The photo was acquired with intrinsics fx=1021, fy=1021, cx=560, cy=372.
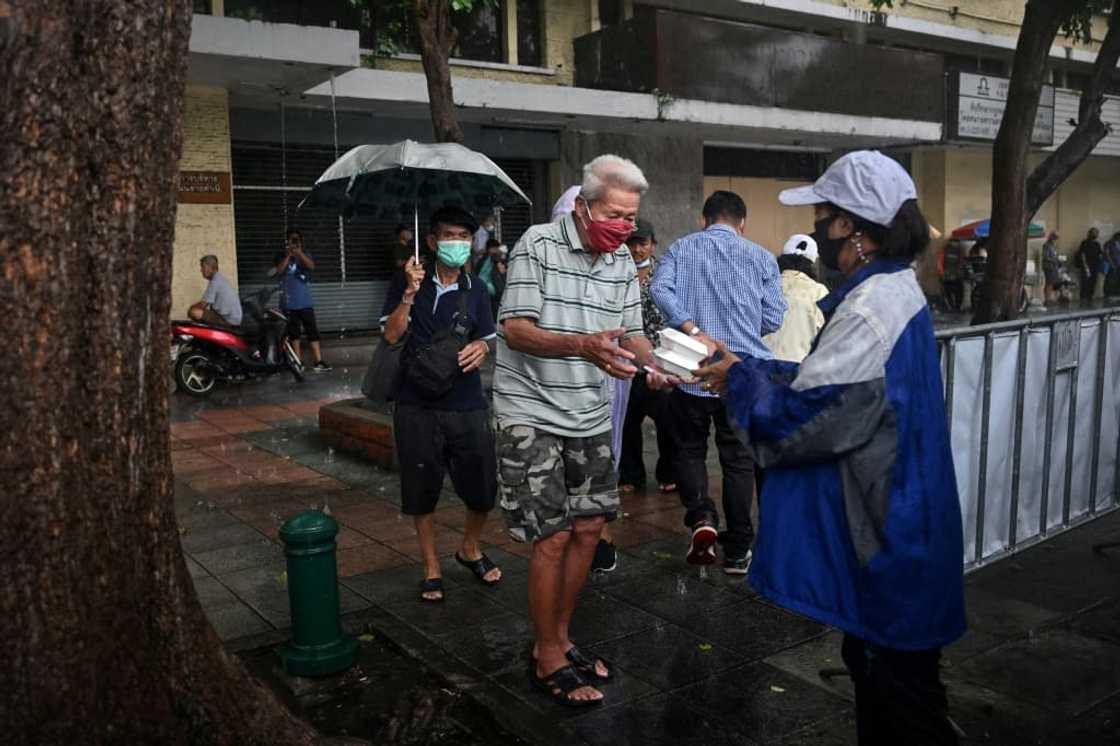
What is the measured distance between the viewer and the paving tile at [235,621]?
4496 millimetres

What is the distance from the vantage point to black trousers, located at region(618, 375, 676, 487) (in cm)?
651

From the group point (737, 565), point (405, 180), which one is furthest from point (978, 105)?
point (737, 565)

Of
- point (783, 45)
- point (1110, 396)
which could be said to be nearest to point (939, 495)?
point (1110, 396)

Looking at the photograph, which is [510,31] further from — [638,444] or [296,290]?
[638,444]

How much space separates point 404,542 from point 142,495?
135 inches

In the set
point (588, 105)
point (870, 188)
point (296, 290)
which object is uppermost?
point (588, 105)

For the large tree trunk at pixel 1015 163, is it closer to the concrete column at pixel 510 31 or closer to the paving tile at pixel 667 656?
the paving tile at pixel 667 656

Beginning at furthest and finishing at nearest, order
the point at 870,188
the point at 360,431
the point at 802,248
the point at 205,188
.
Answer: the point at 205,188 → the point at 360,431 → the point at 802,248 → the point at 870,188

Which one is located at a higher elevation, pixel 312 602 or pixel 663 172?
pixel 663 172

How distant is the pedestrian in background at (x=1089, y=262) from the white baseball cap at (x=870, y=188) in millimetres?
27266

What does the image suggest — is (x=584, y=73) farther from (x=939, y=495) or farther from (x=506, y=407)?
(x=939, y=495)

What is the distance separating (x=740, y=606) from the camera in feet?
15.4

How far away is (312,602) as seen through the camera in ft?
13.1

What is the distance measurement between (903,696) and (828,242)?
4.07 feet
